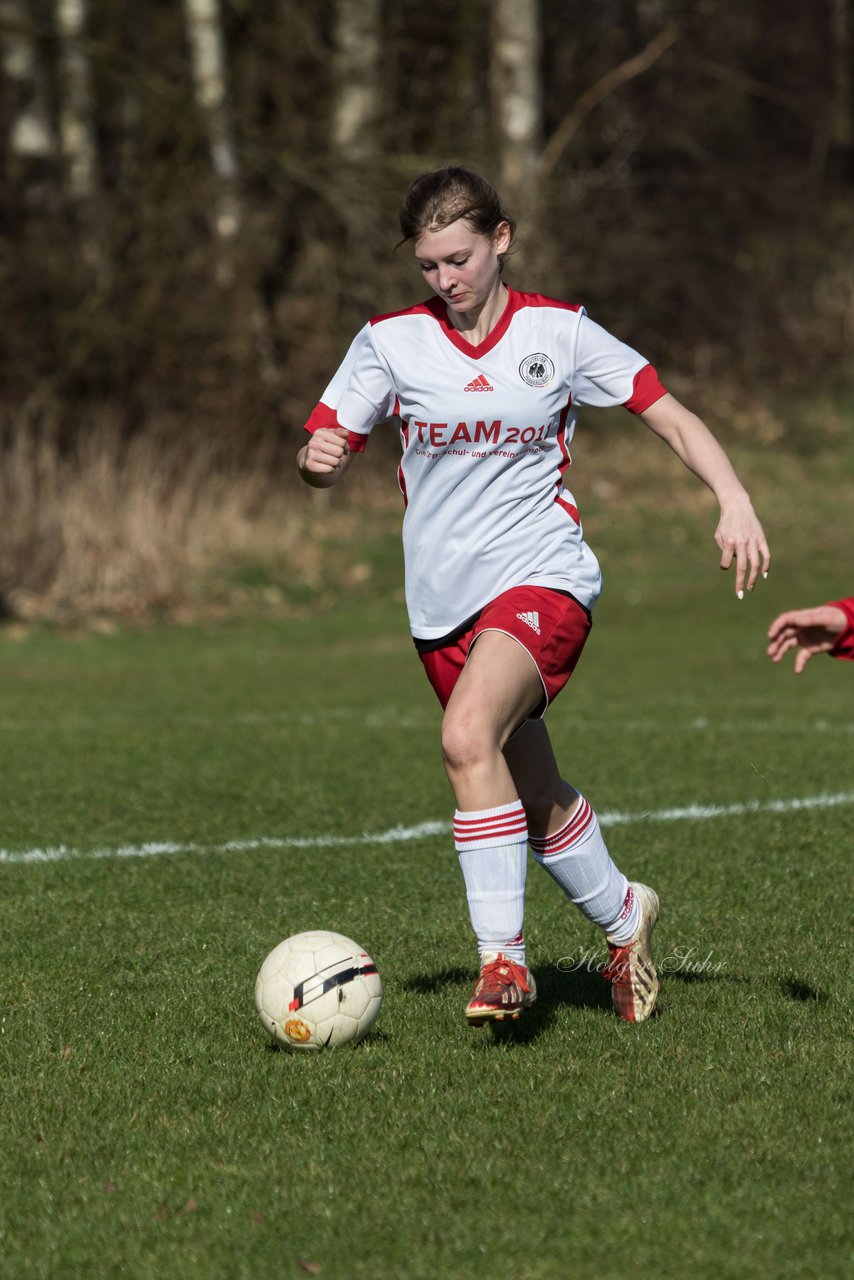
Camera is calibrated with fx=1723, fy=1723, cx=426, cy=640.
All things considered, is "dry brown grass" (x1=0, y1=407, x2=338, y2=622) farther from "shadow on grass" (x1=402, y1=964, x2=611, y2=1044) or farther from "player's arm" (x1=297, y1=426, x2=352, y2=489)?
"player's arm" (x1=297, y1=426, x2=352, y2=489)

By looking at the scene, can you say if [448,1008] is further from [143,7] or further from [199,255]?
[143,7]

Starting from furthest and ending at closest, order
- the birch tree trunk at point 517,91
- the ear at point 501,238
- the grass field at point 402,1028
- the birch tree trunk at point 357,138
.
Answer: the birch tree trunk at point 517,91 → the birch tree trunk at point 357,138 → the ear at point 501,238 → the grass field at point 402,1028

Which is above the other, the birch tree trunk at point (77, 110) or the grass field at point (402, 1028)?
the birch tree trunk at point (77, 110)

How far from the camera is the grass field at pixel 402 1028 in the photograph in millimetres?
3273

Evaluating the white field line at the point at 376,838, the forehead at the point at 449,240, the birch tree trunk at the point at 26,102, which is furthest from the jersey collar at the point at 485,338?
the birch tree trunk at the point at 26,102

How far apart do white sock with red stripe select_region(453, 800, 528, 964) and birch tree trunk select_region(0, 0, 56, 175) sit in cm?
1977

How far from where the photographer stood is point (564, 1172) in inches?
139

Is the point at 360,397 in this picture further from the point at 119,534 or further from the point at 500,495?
the point at 119,534

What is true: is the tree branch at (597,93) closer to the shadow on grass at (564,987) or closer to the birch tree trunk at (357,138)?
the birch tree trunk at (357,138)

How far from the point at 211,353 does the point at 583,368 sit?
17.3 m

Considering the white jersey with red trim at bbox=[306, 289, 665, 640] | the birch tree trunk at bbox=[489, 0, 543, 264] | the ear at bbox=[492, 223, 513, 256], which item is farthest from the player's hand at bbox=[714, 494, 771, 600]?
the birch tree trunk at bbox=[489, 0, 543, 264]

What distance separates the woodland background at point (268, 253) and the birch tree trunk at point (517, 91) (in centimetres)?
3

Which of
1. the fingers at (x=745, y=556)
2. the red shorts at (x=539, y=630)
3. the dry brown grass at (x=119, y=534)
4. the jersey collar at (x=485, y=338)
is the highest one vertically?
the jersey collar at (x=485, y=338)

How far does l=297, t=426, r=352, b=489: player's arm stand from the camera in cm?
458
